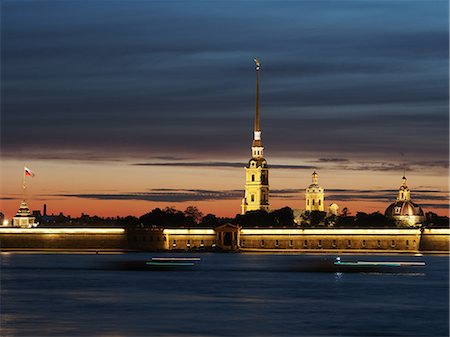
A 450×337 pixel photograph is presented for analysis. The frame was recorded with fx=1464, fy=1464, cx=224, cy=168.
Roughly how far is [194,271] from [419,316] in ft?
150

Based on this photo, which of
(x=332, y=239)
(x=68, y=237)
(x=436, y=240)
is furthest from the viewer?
(x=68, y=237)

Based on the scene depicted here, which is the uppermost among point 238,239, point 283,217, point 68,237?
point 283,217

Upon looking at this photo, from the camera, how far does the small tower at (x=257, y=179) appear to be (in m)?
189

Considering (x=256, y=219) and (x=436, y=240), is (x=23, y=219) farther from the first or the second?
(x=436, y=240)

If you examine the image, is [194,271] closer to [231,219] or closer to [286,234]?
[286,234]

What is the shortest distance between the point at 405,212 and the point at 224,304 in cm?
12471

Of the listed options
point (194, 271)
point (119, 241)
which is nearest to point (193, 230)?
point (119, 241)

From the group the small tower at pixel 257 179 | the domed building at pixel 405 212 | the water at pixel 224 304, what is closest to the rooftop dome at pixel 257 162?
the small tower at pixel 257 179

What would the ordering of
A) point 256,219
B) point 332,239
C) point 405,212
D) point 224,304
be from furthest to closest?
1. point 405,212
2. point 256,219
3. point 332,239
4. point 224,304

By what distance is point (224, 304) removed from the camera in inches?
2628

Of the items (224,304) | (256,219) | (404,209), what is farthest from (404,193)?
(224,304)

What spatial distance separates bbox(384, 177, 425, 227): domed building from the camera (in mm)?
187125

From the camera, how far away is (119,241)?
16638 cm

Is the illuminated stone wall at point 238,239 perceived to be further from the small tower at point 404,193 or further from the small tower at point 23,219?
the small tower at point 404,193
